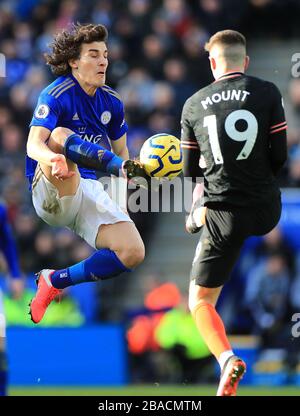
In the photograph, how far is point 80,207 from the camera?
7.99 meters

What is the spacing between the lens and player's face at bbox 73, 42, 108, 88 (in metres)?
7.86

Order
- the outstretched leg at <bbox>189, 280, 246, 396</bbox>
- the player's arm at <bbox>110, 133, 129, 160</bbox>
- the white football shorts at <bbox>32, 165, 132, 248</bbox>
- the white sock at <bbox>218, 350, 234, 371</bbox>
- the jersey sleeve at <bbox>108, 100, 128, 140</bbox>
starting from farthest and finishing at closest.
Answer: the player's arm at <bbox>110, 133, 129, 160</bbox>
the jersey sleeve at <bbox>108, 100, 128, 140</bbox>
the white football shorts at <bbox>32, 165, 132, 248</bbox>
the white sock at <bbox>218, 350, 234, 371</bbox>
the outstretched leg at <bbox>189, 280, 246, 396</bbox>

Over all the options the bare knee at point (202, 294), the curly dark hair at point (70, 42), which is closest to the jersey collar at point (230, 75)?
the curly dark hair at point (70, 42)

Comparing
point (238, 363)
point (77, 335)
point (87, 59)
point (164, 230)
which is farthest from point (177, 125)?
point (238, 363)

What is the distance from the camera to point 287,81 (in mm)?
15531

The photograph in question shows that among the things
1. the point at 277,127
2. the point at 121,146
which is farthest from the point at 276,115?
the point at 121,146

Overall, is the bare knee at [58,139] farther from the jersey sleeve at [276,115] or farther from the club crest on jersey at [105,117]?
the jersey sleeve at [276,115]

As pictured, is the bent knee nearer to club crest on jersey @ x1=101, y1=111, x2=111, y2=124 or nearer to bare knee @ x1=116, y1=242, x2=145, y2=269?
bare knee @ x1=116, y1=242, x2=145, y2=269

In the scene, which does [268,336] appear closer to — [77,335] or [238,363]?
[77,335]

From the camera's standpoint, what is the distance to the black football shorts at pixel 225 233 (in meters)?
7.26

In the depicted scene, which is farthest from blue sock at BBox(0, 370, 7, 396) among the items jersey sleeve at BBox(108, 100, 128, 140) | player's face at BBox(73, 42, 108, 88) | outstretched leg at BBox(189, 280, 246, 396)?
player's face at BBox(73, 42, 108, 88)

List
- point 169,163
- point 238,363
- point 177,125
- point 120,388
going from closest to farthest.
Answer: point 238,363 → point 169,163 → point 120,388 → point 177,125

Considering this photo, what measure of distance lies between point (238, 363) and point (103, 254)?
4.90ft

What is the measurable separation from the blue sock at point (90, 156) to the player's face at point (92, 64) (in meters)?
0.58
